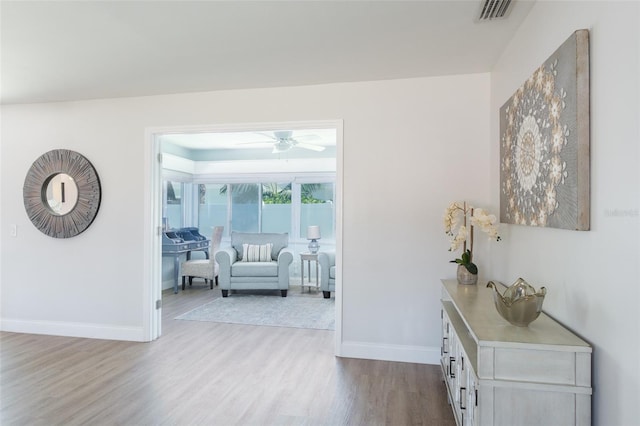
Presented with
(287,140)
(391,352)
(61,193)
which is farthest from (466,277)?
(61,193)

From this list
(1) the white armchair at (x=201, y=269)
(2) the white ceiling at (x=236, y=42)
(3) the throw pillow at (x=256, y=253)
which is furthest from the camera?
(1) the white armchair at (x=201, y=269)

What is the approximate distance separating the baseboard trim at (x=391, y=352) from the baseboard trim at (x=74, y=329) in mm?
2025

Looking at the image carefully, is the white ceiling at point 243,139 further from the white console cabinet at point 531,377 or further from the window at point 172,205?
the white console cabinet at point 531,377

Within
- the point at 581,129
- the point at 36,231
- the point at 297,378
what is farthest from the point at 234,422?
the point at 36,231

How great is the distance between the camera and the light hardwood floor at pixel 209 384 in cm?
230

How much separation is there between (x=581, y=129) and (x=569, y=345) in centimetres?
81

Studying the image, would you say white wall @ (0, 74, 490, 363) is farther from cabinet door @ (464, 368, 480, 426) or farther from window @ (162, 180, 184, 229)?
window @ (162, 180, 184, 229)

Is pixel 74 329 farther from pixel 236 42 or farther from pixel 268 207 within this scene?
pixel 268 207

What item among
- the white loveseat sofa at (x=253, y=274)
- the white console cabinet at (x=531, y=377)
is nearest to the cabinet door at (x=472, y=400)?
the white console cabinet at (x=531, y=377)

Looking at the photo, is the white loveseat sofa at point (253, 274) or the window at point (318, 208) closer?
the white loveseat sofa at point (253, 274)

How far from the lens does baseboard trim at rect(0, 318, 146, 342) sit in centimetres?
367

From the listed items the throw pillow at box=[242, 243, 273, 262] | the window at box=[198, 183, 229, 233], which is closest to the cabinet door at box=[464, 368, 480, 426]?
the throw pillow at box=[242, 243, 273, 262]

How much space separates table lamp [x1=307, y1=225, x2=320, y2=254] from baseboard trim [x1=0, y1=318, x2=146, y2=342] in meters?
3.03

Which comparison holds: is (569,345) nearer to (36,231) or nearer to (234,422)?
(234,422)
